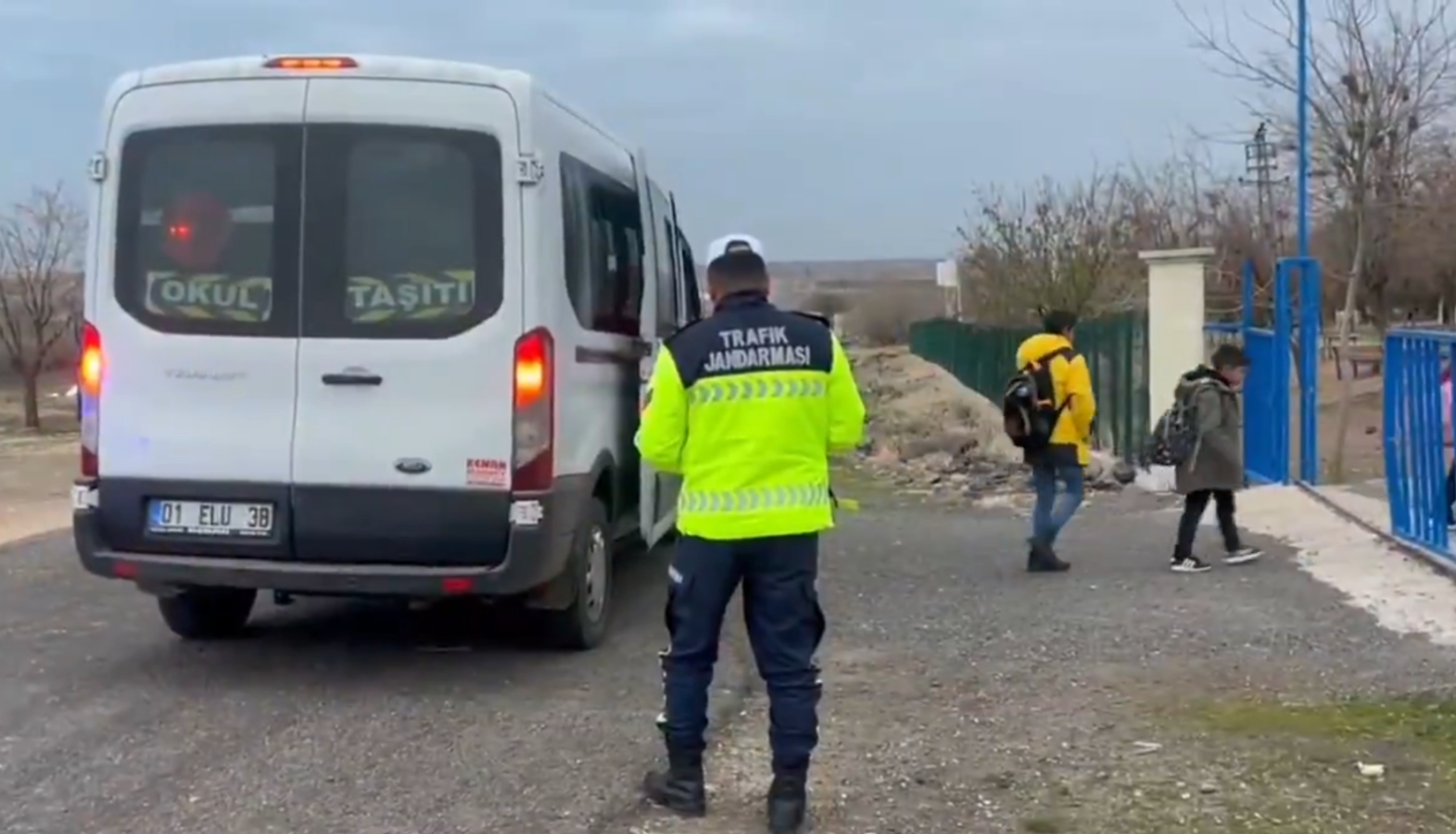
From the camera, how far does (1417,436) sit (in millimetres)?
10234

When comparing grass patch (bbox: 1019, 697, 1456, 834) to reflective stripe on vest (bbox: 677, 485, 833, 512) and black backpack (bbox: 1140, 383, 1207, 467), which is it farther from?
black backpack (bbox: 1140, 383, 1207, 467)

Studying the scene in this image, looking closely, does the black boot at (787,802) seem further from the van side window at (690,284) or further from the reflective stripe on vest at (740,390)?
the van side window at (690,284)

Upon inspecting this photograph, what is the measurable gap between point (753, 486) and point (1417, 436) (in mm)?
6293

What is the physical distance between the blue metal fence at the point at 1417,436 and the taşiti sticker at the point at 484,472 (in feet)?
17.7

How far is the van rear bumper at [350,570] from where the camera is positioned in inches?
279

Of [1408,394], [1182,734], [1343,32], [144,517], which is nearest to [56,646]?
[144,517]

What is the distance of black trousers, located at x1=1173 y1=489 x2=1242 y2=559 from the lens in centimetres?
1023

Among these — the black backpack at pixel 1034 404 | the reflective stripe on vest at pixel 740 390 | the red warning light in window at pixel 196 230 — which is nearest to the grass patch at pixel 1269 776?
the reflective stripe on vest at pixel 740 390

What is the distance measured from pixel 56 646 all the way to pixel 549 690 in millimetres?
2718

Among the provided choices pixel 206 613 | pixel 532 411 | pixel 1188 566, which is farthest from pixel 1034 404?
pixel 206 613

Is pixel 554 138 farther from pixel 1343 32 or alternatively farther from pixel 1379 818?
Result: pixel 1343 32

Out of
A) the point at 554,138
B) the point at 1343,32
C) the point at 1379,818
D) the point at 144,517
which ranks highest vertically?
the point at 1343,32

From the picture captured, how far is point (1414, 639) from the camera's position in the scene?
801 cm

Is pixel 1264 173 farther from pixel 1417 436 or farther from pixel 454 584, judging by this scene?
pixel 454 584
